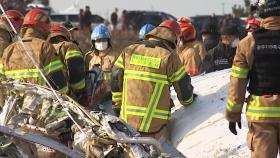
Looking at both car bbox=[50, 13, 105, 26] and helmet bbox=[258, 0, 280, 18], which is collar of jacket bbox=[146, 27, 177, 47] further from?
car bbox=[50, 13, 105, 26]

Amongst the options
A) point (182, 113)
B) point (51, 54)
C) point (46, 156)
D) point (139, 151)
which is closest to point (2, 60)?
point (51, 54)

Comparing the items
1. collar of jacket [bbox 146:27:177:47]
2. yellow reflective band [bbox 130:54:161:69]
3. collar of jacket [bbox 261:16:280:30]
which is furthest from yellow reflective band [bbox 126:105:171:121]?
collar of jacket [bbox 261:16:280:30]

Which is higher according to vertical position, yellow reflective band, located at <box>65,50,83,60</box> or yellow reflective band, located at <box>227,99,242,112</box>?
yellow reflective band, located at <box>65,50,83,60</box>

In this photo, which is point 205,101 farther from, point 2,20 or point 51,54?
point 2,20

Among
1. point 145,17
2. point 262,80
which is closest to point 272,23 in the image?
point 262,80

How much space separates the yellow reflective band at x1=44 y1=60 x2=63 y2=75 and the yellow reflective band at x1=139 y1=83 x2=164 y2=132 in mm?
884

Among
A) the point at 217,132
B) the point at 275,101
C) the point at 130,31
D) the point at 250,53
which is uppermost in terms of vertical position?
the point at 250,53

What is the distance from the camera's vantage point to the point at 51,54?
223 inches

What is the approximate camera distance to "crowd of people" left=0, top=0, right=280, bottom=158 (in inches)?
195

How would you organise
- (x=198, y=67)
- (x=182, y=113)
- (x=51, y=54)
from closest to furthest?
1. (x=51, y=54)
2. (x=182, y=113)
3. (x=198, y=67)

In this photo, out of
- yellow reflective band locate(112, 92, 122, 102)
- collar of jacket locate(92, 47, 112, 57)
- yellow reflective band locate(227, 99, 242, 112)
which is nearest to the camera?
yellow reflective band locate(227, 99, 242, 112)

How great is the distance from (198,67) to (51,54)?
10.0 ft

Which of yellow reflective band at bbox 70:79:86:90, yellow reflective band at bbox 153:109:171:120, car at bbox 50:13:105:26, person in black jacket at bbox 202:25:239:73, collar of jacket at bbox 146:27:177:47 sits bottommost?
car at bbox 50:13:105:26

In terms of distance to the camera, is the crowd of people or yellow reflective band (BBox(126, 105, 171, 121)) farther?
yellow reflective band (BBox(126, 105, 171, 121))
